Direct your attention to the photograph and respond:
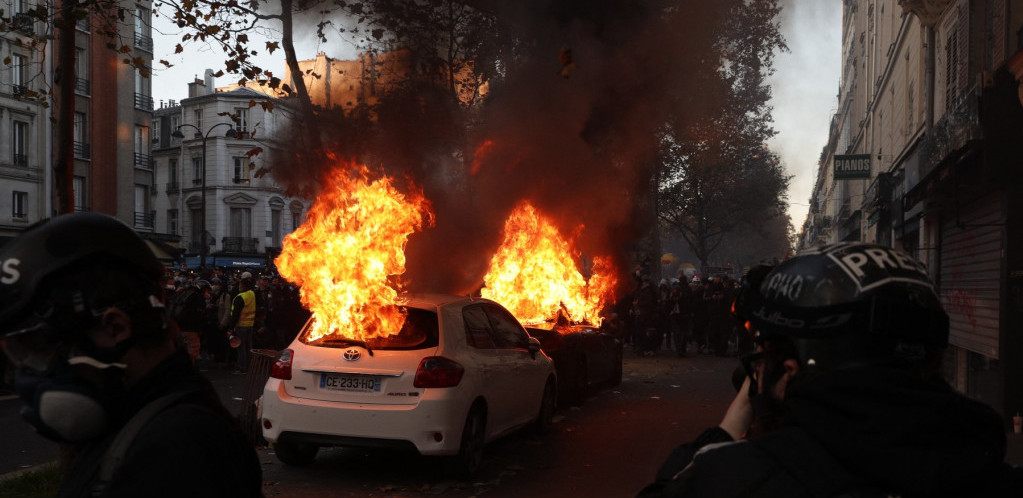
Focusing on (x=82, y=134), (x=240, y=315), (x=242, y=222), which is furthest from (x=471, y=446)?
(x=242, y=222)

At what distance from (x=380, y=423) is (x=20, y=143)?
32862mm

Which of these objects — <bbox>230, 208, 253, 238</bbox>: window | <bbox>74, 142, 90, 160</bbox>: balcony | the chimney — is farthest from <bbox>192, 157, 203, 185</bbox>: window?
<bbox>74, 142, 90, 160</bbox>: balcony

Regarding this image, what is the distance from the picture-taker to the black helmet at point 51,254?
161 cm

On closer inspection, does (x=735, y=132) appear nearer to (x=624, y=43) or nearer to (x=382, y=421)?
(x=624, y=43)

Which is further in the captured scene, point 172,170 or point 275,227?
point 275,227

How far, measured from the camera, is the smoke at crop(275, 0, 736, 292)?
1489 cm

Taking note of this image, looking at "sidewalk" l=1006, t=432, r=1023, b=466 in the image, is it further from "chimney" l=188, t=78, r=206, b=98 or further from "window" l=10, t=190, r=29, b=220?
"chimney" l=188, t=78, r=206, b=98

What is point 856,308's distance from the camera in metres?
1.52

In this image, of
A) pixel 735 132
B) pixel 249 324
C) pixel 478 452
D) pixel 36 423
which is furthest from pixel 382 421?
pixel 735 132

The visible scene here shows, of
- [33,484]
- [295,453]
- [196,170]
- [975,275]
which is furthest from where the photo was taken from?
[196,170]

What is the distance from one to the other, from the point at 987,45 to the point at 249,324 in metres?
12.6

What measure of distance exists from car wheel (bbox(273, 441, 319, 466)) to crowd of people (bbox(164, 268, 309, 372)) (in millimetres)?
6834

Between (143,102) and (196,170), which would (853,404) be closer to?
(143,102)

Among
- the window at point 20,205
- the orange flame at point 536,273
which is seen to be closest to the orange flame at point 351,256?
the orange flame at point 536,273
